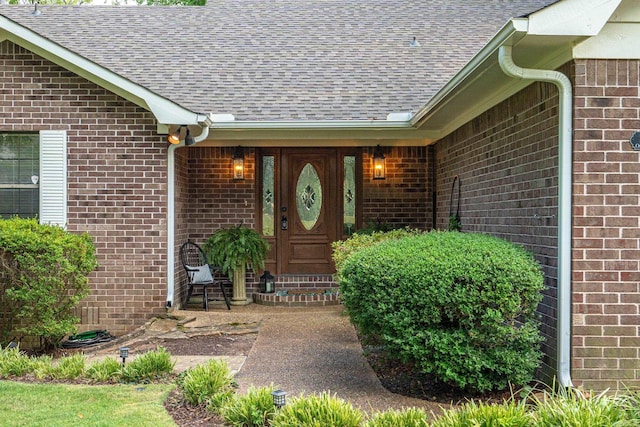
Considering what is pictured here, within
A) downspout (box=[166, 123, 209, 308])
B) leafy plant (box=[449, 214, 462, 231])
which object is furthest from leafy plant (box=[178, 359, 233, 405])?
leafy plant (box=[449, 214, 462, 231])

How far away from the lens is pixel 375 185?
32.7 feet

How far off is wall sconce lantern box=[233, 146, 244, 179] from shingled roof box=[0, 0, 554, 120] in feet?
3.11

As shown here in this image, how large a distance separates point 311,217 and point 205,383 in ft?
18.6

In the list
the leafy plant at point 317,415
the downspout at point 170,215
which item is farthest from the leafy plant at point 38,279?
the leafy plant at point 317,415

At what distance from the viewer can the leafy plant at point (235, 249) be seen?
912 centimetres

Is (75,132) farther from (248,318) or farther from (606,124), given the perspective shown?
(606,124)

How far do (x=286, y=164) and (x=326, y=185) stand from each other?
0.73 metres

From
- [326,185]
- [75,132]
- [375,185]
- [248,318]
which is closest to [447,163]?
[375,185]

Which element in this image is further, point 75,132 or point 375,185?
point 375,185

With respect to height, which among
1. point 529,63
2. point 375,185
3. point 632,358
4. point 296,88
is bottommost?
point 632,358

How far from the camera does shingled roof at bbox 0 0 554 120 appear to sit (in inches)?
356

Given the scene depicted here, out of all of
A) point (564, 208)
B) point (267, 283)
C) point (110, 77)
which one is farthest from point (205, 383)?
point (267, 283)

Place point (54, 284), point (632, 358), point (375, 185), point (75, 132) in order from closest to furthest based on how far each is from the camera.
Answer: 1. point (632, 358)
2. point (54, 284)
3. point (75, 132)
4. point (375, 185)

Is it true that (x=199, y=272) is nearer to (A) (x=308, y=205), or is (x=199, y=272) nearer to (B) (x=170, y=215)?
(B) (x=170, y=215)
